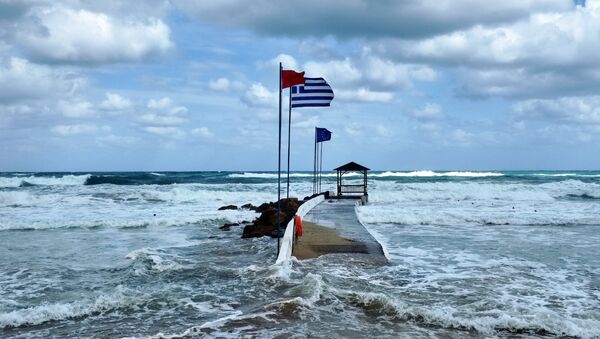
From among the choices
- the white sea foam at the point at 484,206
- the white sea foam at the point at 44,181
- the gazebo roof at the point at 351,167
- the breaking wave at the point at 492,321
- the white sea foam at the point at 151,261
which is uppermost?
the gazebo roof at the point at 351,167

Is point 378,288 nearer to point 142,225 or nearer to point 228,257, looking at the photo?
point 228,257

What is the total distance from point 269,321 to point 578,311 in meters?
5.15

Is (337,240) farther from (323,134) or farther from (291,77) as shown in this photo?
(323,134)

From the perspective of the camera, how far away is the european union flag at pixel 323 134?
94.4ft

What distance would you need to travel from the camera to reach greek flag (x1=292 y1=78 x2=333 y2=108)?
1466cm

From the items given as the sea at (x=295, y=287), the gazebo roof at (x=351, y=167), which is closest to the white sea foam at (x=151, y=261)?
the sea at (x=295, y=287)

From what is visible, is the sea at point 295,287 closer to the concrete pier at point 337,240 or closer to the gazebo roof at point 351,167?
the concrete pier at point 337,240

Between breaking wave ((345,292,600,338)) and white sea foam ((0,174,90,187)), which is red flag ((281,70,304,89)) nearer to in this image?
breaking wave ((345,292,600,338))

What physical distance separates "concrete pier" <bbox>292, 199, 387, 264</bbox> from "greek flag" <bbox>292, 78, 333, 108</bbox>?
12.9ft

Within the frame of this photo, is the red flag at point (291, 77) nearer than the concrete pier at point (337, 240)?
Yes

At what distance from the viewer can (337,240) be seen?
14852 mm

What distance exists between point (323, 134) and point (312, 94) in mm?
14120

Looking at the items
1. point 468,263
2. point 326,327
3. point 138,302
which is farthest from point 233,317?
point 468,263

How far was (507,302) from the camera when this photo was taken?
9023 mm
